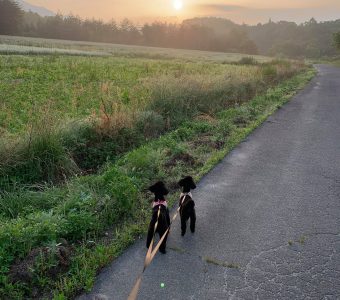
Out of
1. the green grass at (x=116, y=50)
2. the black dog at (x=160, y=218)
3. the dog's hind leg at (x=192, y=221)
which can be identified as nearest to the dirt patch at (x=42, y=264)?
the black dog at (x=160, y=218)

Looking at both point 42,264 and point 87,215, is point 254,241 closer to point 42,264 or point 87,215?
point 87,215

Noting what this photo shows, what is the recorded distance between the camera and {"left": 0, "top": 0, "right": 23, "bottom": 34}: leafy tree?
7456cm

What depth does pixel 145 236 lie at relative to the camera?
4.39m

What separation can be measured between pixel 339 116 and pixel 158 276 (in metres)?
11.5

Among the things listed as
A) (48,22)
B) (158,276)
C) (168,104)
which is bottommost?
(158,276)

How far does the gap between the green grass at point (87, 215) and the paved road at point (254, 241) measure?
0.81ft

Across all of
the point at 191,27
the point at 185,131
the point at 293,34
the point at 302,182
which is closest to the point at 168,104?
the point at 185,131

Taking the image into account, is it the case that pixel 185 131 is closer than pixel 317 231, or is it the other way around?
pixel 317 231

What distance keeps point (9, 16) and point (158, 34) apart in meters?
48.7

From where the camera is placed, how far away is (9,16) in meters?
76.2

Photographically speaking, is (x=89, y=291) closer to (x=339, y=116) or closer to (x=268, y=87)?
(x=339, y=116)

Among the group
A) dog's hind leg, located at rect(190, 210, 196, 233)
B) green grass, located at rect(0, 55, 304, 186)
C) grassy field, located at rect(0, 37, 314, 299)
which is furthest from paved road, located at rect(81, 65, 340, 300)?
green grass, located at rect(0, 55, 304, 186)

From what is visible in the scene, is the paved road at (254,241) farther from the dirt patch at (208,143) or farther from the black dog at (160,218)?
the dirt patch at (208,143)

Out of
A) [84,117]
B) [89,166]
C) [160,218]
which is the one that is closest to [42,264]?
[160,218]
